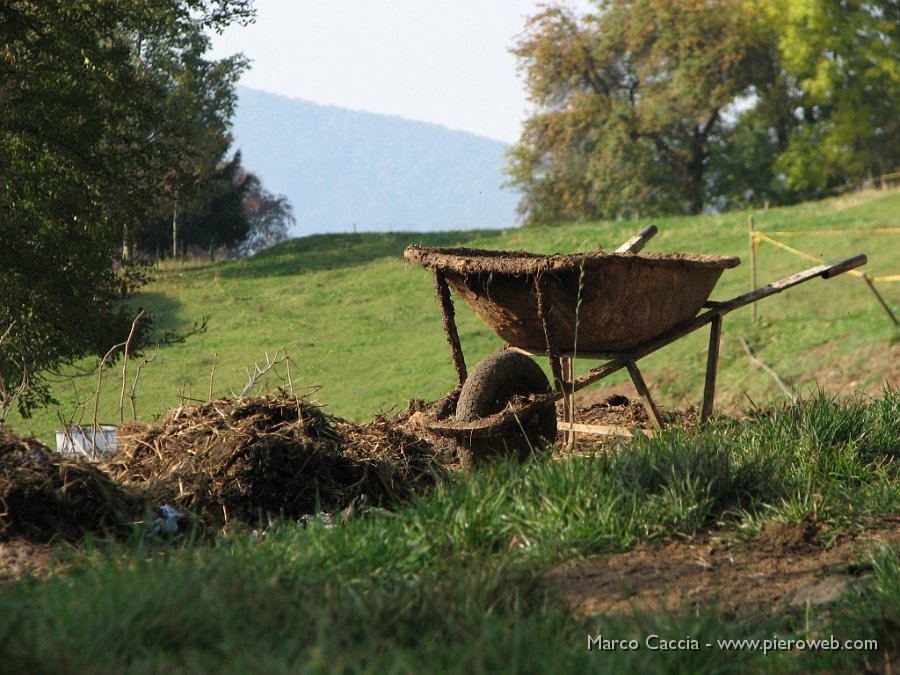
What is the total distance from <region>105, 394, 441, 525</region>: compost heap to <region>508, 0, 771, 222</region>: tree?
37429mm

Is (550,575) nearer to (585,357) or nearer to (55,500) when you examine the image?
(55,500)

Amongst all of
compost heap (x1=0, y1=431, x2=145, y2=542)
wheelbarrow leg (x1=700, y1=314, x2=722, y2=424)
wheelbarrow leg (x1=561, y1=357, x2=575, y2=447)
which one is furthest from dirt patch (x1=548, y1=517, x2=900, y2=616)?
wheelbarrow leg (x1=700, y1=314, x2=722, y2=424)

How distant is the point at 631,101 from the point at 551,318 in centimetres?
3954

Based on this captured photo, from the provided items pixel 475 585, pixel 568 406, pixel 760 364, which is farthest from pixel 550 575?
pixel 760 364

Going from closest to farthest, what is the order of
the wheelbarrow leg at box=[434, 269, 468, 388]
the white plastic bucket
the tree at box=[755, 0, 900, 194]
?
the white plastic bucket, the wheelbarrow leg at box=[434, 269, 468, 388], the tree at box=[755, 0, 900, 194]

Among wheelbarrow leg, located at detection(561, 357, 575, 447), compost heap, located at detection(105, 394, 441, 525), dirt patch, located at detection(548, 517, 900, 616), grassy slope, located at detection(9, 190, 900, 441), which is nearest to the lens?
dirt patch, located at detection(548, 517, 900, 616)

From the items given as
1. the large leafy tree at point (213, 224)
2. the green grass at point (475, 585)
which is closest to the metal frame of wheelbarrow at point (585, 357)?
the green grass at point (475, 585)

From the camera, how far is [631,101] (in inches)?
1756

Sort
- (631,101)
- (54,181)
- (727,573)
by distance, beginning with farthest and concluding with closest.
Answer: (631,101)
(54,181)
(727,573)

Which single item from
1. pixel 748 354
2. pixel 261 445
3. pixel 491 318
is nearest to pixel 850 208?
pixel 748 354

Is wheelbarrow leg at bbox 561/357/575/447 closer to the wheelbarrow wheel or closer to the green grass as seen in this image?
the wheelbarrow wheel

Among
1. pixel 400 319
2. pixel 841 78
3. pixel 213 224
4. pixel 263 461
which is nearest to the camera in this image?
pixel 263 461

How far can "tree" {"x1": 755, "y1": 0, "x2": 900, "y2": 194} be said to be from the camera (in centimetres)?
4147

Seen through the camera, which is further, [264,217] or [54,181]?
[264,217]
